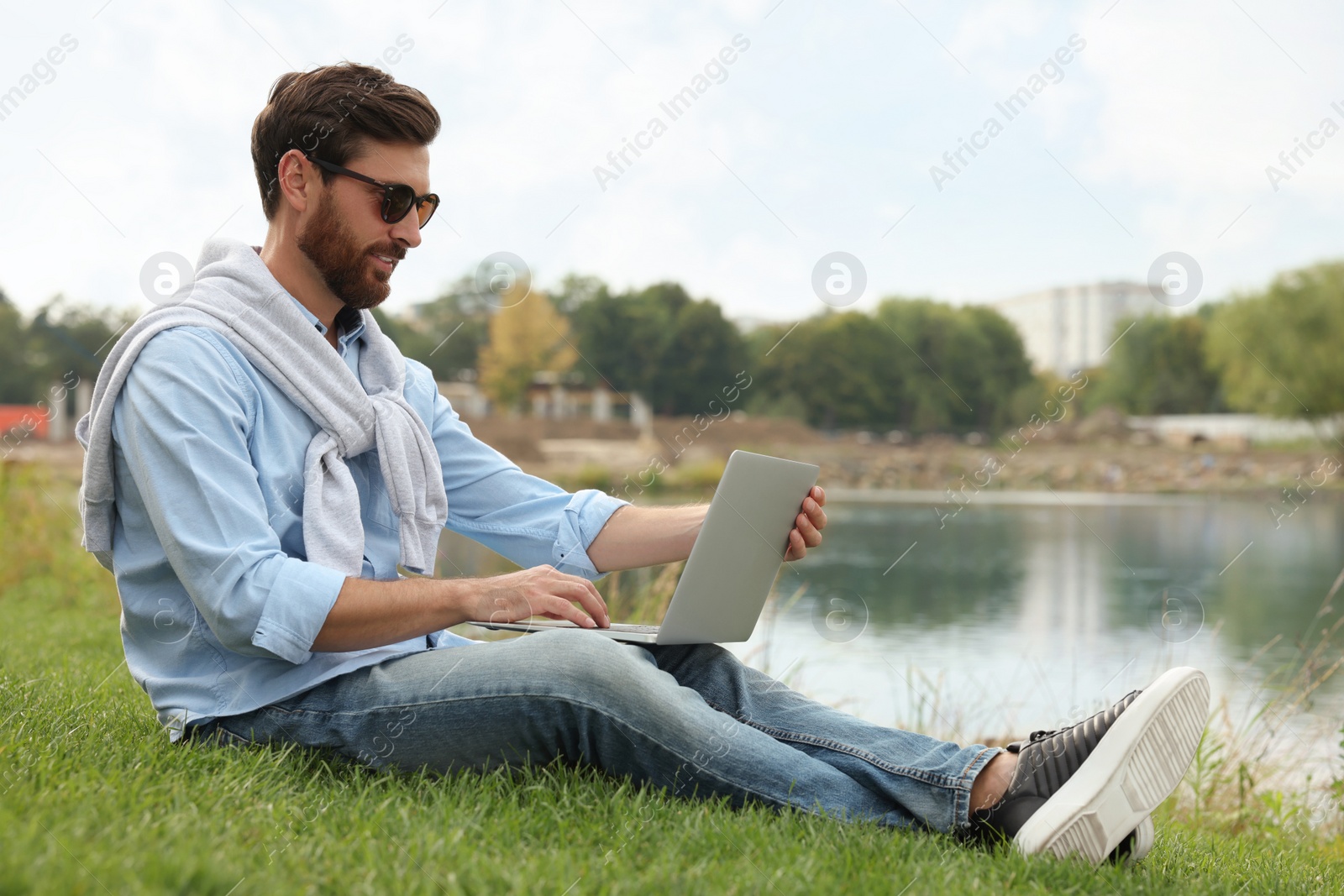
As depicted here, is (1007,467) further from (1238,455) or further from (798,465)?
(798,465)

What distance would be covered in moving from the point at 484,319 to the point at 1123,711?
42272 millimetres

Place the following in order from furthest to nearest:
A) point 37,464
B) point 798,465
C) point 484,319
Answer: point 484,319
point 37,464
point 798,465

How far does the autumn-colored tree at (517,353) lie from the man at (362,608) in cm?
3549

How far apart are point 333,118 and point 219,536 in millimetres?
818

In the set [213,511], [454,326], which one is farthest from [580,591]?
[454,326]

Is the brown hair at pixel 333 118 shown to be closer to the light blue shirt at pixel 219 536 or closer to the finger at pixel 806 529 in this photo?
the light blue shirt at pixel 219 536

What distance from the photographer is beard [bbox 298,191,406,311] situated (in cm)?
204

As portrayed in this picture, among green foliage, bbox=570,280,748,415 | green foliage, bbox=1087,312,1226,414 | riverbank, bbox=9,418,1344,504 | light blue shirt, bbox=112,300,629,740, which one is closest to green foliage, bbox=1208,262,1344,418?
riverbank, bbox=9,418,1344,504

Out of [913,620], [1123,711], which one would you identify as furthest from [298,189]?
[913,620]

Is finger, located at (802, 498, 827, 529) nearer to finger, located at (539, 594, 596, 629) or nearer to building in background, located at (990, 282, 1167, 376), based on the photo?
finger, located at (539, 594, 596, 629)

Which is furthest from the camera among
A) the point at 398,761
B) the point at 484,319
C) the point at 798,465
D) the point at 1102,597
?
the point at 484,319

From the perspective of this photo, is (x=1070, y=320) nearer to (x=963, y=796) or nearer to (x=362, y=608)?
(x=963, y=796)

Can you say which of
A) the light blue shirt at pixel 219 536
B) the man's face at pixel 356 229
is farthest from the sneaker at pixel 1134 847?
the man's face at pixel 356 229

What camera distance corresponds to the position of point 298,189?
204 centimetres
